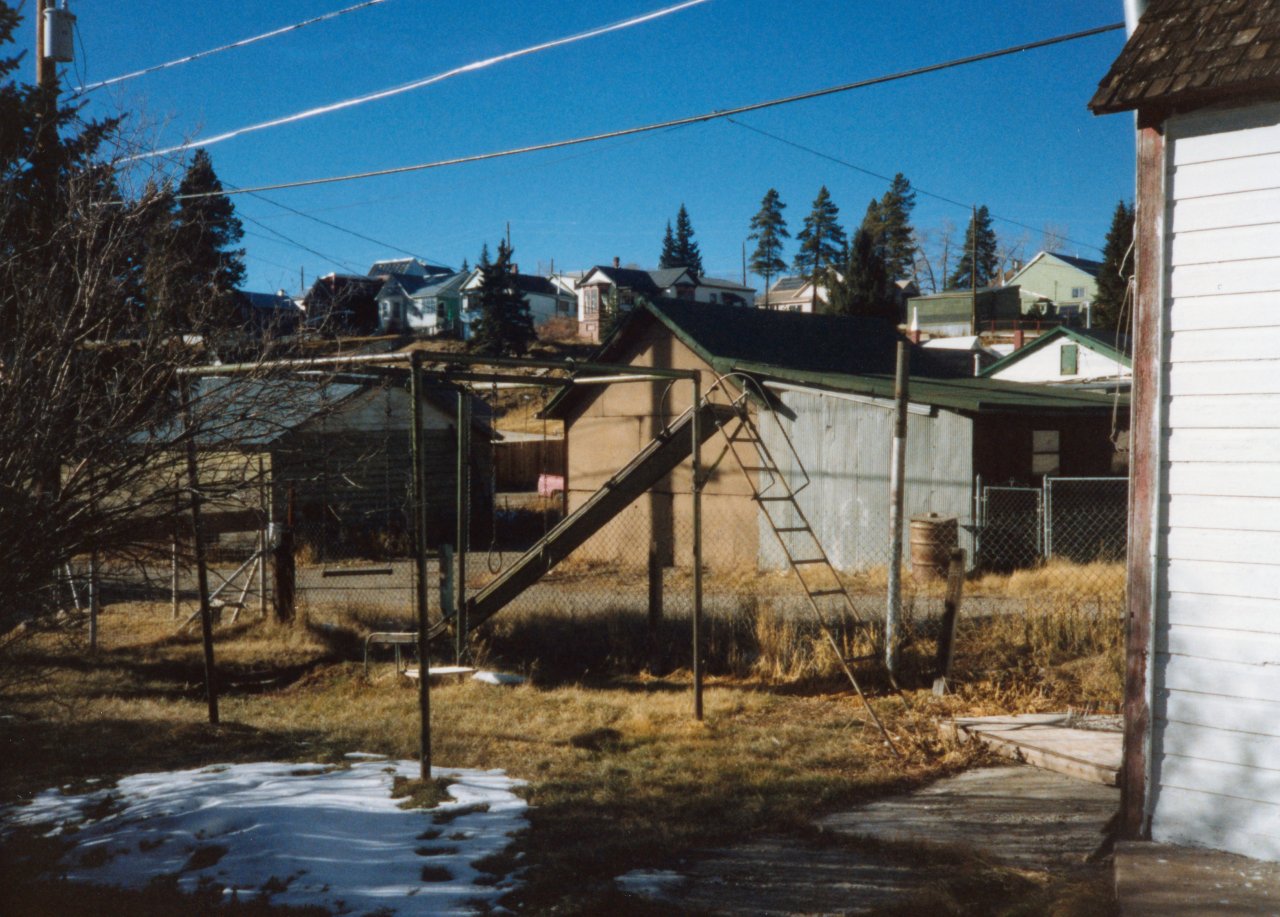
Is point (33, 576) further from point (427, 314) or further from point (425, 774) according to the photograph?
point (427, 314)

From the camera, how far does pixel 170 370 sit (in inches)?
266

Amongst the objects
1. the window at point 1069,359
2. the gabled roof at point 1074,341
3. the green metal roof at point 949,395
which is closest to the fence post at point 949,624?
the green metal roof at point 949,395

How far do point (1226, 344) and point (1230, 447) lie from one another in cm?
52

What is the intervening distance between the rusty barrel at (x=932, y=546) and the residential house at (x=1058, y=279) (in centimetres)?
6457

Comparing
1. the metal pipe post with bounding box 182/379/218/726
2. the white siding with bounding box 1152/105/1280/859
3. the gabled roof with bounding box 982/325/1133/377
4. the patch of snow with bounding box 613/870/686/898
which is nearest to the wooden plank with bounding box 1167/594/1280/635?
the white siding with bounding box 1152/105/1280/859

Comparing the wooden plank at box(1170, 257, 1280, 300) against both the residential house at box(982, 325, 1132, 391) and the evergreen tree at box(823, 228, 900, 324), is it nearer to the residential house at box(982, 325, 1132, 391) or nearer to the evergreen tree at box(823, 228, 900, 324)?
the residential house at box(982, 325, 1132, 391)

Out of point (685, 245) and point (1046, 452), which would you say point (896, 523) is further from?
point (685, 245)

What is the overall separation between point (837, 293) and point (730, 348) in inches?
1388

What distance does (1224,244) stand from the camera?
5.17 meters

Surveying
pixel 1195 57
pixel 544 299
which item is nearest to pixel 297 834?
pixel 1195 57

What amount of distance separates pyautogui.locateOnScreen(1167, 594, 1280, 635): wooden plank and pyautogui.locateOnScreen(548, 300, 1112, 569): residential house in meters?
9.96

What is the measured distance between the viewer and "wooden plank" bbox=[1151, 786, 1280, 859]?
16.4 ft

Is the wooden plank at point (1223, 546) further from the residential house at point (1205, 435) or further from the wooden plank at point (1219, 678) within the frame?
the wooden plank at point (1219, 678)

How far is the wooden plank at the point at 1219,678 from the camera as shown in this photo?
4973 millimetres
